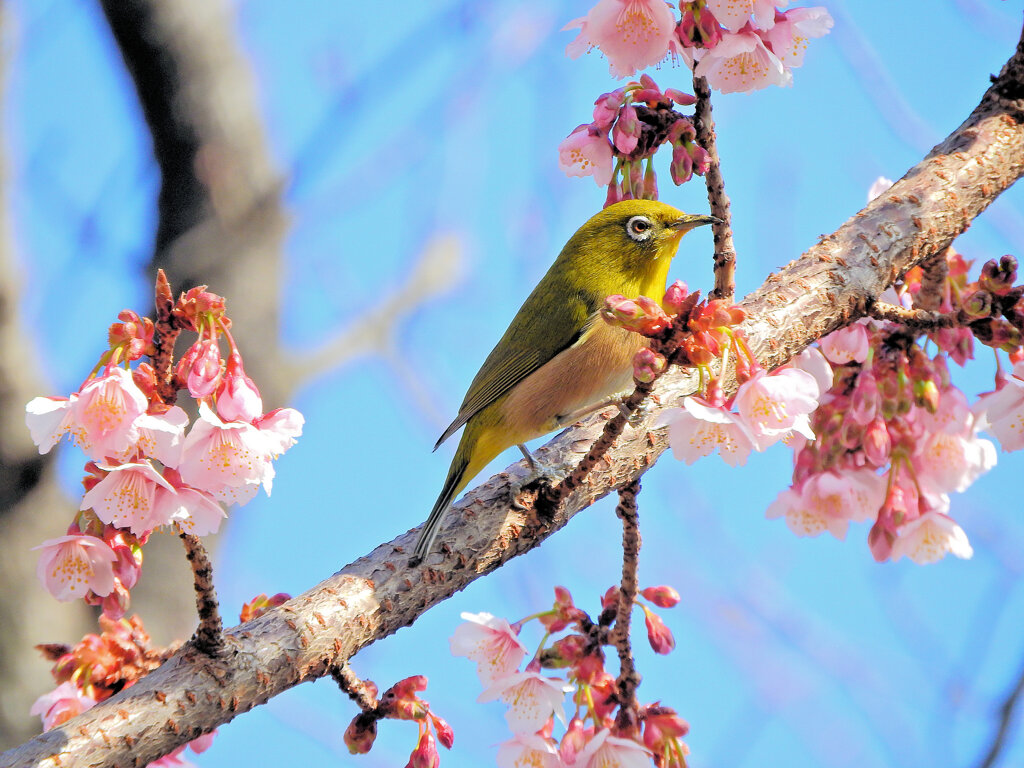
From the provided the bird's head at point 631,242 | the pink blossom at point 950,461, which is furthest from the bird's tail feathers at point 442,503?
the pink blossom at point 950,461

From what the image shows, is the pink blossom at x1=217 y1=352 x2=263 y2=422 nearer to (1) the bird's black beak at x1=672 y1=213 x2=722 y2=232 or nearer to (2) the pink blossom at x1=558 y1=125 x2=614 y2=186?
(2) the pink blossom at x1=558 y1=125 x2=614 y2=186

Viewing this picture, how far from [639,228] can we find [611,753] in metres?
2.52

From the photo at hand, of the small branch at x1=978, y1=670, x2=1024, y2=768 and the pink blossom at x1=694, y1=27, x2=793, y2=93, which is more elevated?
the pink blossom at x1=694, y1=27, x2=793, y2=93

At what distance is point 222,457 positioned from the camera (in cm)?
200

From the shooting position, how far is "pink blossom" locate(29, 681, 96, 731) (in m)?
2.58

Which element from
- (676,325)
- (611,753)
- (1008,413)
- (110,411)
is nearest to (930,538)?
(1008,413)

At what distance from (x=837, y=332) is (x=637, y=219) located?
4.66 ft

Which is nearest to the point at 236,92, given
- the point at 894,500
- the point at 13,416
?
the point at 13,416

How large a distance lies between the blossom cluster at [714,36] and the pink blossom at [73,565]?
6.12 feet

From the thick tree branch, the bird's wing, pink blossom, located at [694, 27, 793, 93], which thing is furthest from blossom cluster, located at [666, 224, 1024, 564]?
the bird's wing

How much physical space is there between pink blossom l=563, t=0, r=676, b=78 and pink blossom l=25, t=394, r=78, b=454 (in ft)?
5.50

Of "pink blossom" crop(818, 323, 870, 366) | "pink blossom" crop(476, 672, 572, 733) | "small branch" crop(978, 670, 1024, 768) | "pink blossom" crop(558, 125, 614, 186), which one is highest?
"pink blossom" crop(558, 125, 614, 186)

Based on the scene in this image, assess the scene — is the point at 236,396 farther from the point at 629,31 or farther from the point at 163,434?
the point at 629,31

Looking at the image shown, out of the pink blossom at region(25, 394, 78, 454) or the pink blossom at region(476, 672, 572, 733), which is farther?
the pink blossom at region(476, 672, 572, 733)
